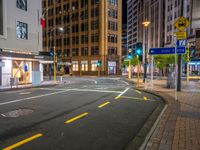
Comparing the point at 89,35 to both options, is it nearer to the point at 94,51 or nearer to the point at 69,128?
the point at 94,51

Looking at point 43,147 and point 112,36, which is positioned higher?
point 112,36

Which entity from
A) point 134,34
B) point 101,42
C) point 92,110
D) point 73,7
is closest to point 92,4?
point 73,7

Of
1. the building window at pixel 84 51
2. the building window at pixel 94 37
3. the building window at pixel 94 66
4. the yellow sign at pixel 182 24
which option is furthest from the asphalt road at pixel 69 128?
the building window at pixel 84 51

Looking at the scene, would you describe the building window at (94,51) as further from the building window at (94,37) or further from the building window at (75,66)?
the building window at (75,66)

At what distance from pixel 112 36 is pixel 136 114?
181ft

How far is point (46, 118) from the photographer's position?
7.56m

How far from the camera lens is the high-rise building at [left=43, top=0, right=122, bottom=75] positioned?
196 feet

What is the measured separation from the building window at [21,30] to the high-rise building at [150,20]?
69.5m

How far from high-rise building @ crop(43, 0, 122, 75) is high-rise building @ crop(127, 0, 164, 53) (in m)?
29.7

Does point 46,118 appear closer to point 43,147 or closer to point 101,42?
point 43,147

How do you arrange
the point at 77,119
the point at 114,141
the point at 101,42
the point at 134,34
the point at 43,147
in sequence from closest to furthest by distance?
1. the point at 43,147
2. the point at 114,141
3. the point at 77,119
4. the point at 101,42
5. the point at 134,34

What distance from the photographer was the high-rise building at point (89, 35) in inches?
2355

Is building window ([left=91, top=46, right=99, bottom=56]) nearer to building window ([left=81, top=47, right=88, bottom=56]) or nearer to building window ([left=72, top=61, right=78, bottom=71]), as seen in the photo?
building window ([left=81, top=47, right=88, bottom=56])

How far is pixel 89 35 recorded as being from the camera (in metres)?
62.3
